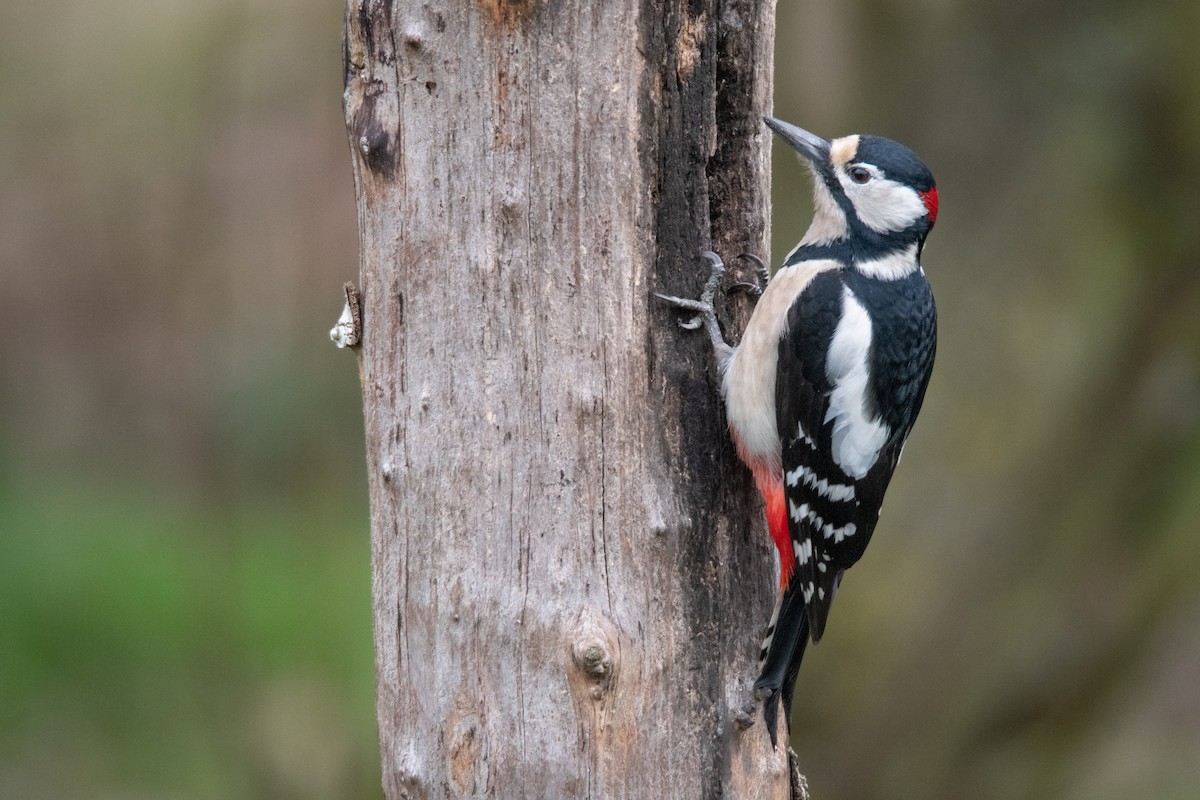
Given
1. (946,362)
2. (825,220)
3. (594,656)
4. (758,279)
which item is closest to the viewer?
(594,656)

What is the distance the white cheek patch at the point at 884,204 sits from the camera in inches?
125

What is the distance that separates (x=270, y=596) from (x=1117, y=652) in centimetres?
435

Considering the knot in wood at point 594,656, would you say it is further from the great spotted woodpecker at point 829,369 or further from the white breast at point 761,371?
the white breast at point 761,371

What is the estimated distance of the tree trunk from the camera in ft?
7.63

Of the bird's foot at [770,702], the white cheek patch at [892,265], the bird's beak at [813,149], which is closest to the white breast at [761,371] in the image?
the white cheek patch at [892,265]

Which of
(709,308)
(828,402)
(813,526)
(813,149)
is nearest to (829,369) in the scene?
(828,402)

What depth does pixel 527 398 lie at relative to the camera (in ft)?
7.67

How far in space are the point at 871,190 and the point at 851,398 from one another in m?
0.58

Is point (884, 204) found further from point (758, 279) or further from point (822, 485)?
point (822, 485)

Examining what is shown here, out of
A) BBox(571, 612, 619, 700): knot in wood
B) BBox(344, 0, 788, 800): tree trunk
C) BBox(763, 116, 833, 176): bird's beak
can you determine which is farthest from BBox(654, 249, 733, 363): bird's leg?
BBox(571, 612, 619, 700): knot in wood

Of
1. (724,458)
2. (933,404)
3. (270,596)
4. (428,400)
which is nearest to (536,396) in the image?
(428,400)

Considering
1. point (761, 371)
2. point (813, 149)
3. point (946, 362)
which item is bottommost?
point (946, 362)

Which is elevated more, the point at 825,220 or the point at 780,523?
the point at 825,220

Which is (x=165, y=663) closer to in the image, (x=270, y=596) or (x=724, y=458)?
(x=270, y=596)
